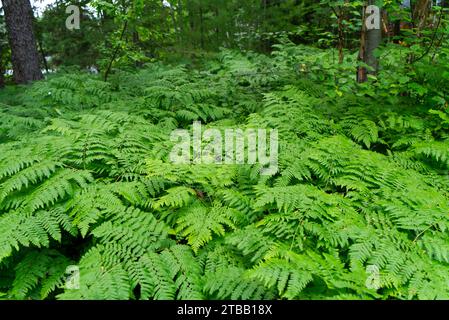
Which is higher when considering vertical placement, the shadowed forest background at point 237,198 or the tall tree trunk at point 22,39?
the tall tree trunk at point 22,39

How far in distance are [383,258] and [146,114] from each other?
3.47 meters

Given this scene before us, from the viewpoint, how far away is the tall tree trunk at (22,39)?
23.3 ft

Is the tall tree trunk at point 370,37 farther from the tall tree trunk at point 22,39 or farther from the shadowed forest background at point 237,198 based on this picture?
the tall tree trunk at point 22,39

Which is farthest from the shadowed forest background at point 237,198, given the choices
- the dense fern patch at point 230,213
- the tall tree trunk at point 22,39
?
the tall tree trunk at point 22,39

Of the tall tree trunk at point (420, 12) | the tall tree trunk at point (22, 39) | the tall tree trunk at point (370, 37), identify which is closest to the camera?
the tall tree trunk at point (420, 12)

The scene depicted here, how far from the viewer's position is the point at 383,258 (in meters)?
2.33

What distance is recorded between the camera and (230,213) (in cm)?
281

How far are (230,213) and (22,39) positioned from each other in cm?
700

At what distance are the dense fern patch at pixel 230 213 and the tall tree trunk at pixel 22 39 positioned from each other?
385 centimetres

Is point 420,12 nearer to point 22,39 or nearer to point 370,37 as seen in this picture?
point 370,37

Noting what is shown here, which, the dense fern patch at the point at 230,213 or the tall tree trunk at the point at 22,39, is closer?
the dense fern patch at the point at 230,213
